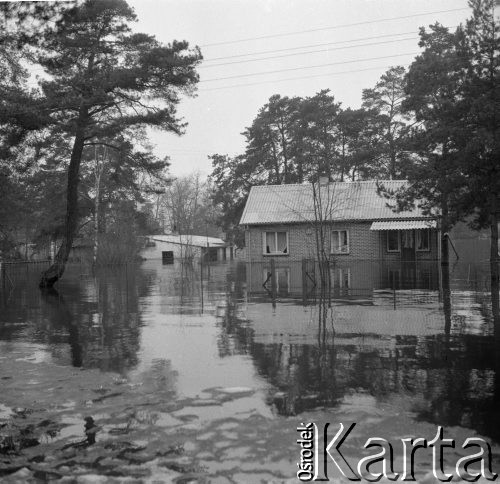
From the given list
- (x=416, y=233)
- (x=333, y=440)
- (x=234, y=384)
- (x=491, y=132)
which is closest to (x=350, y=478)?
(x=333, y=440)

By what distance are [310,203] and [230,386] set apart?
32.8 m

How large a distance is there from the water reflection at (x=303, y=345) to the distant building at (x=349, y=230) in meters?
18.8

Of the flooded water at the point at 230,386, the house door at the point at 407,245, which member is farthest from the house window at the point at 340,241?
the flooded water at the point at 230,386

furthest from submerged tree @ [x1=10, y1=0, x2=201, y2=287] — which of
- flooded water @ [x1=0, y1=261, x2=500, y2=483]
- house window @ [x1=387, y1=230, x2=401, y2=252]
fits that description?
house window @ [x1=387, y1=230, x2=401, y2=252]

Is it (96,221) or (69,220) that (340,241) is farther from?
(69,220)

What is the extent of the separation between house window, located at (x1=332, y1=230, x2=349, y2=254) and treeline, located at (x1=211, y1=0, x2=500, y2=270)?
474 centimetres

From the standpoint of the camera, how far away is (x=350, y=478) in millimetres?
4234

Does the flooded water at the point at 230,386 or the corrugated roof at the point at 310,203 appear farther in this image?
the corrugated roof at the point at 310,203

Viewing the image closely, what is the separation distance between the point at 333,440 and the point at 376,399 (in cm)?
143

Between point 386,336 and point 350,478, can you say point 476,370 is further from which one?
point 350,478

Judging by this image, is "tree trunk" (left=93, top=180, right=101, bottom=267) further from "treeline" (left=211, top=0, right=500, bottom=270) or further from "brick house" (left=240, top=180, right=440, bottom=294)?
"treeline" (left=211, top=0, right=500, bottom=270)

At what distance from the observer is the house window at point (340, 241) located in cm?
3767

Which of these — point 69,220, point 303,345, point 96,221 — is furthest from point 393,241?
point 303,345

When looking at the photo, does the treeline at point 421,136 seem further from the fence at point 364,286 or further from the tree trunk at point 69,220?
the tree trunk at point 69,220
